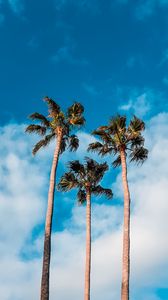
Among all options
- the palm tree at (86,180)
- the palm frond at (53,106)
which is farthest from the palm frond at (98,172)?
the palm frond at (53,106)

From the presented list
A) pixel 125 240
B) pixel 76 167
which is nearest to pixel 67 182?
pixel 76 167

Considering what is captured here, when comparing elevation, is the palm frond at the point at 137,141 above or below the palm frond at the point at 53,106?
below

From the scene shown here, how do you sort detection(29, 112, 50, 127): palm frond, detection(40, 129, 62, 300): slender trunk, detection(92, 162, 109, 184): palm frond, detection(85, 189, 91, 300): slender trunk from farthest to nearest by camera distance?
1. detection(92, 162, 109, 184): palm frond
2. detection(85, 189, 91, 300): slender trunk
3. detection(29, 112, 50, 127): palm frond
4. detection(40, 129, 62, 300): slender trunk

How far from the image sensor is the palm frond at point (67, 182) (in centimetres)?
3812

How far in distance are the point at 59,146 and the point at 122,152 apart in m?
4.41

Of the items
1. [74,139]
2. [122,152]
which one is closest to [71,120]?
[74,139]

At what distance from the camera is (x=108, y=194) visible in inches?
1563

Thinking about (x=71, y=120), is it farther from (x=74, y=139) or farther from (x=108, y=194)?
(x=108, y=194)

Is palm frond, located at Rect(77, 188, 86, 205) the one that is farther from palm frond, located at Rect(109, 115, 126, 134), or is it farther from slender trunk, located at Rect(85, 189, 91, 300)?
palm frond, located at Rect(109, 115, 126, 134)

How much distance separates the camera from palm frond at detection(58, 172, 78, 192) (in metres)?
38.1

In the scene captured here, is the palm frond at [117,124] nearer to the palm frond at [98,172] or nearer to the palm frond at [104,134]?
the palm frond at [104,134]

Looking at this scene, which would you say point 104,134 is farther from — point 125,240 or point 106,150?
point 125,240

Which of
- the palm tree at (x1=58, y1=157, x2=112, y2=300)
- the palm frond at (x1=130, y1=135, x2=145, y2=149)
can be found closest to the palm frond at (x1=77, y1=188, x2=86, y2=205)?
the palm tree at (x1=58, y1=157, x2=112, y2=300)

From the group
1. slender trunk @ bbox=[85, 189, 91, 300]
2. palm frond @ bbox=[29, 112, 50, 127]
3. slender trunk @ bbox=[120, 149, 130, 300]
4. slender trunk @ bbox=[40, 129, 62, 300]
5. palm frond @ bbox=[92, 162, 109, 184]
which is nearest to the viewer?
slender trunk @ bbox=[40, 129, 62, 300]
